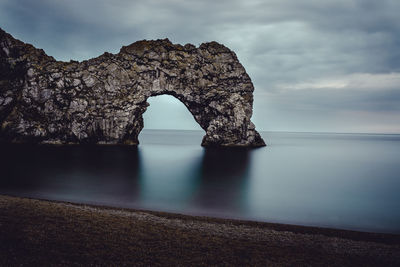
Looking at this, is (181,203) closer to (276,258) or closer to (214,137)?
(276,258)

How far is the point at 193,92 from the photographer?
2788 inches

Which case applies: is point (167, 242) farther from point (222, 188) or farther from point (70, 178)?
point (70, 178)

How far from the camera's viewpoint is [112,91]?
70375 mm

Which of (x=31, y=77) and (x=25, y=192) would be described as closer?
(x=25, y=192)

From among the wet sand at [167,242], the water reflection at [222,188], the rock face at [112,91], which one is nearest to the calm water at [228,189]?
the water reflection at [222,188]

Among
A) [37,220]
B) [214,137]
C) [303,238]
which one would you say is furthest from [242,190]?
[214,137]

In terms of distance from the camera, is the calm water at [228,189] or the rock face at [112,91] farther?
the rock face at [112,91]

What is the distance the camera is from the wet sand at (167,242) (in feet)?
31.2

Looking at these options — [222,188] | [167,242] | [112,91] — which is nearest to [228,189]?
[222,188]

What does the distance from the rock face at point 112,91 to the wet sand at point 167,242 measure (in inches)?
2235

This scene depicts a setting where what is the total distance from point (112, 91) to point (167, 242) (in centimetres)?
6482

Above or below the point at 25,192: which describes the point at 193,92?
above

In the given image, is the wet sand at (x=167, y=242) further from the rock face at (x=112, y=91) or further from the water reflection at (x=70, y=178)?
the rock face at (x=112, y=91)

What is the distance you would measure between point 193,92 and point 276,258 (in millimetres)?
62734
